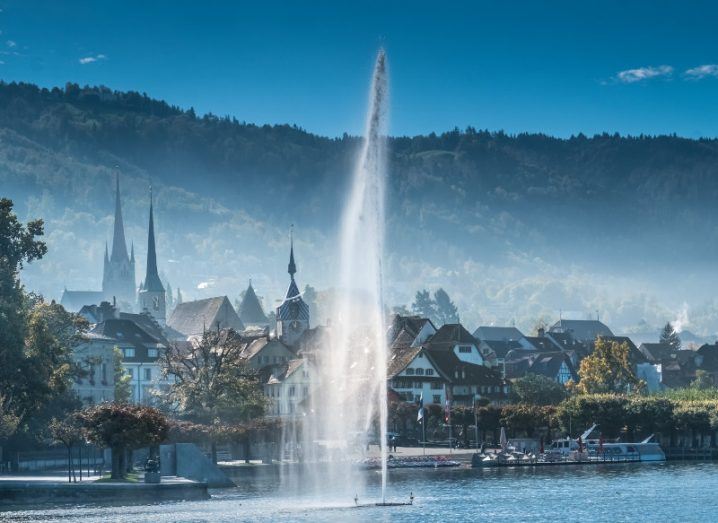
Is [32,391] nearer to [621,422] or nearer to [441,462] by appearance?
[441,462]

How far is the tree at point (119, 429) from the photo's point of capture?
101750mm

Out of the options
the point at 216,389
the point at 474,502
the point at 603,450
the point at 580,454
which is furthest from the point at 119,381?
the point at 474,502

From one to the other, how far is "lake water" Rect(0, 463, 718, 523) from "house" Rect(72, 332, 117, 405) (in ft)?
139

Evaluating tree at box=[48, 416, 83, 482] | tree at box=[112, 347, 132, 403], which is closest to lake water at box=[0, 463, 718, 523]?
tree at box=[48, 416, 83, 482]

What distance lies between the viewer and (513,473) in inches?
5148

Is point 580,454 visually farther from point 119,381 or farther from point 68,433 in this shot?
point 119,381

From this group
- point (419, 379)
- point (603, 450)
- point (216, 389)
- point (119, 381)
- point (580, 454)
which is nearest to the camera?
point (216, 389)

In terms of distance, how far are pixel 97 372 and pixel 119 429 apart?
7091 cm

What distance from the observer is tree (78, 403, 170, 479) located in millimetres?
101750

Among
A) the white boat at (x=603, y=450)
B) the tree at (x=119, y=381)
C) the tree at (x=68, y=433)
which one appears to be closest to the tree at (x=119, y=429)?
the tree at (x=68, y=433)

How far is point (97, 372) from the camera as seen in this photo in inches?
6747

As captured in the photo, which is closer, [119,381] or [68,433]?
[68,433]

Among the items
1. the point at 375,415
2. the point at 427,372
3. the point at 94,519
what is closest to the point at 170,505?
the point at 94,519

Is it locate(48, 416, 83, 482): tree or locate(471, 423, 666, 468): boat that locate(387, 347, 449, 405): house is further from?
locate(48, 416, 83, 482): tree
